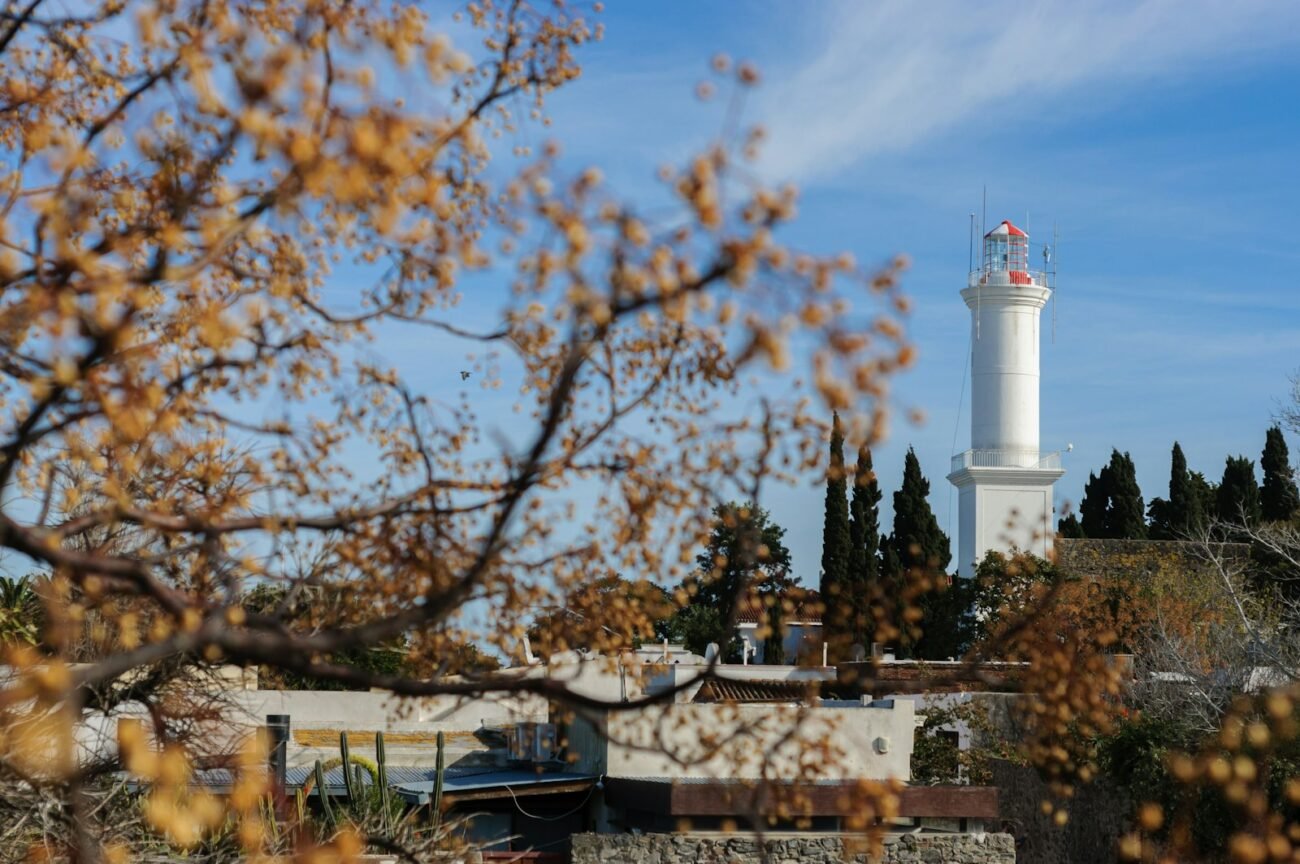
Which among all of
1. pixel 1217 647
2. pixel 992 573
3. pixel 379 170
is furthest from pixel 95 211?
pixel 992 573

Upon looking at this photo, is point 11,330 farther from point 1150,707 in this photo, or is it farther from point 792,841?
point 1150,707

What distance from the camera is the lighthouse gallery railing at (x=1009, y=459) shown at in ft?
151

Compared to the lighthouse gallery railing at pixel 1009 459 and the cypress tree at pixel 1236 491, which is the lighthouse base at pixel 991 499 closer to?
the lighthouse gallery railing at pixel 1009 459

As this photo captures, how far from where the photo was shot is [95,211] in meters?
6.00

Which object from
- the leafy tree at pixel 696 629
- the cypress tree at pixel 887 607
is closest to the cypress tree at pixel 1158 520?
the leafy tree at pixel 696 629

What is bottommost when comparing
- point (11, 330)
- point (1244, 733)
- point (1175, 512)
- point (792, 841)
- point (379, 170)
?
point (792, 841)

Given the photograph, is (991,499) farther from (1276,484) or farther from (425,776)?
(425,776)

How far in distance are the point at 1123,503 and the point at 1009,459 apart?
178 inches

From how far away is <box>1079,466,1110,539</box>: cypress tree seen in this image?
48.5 m

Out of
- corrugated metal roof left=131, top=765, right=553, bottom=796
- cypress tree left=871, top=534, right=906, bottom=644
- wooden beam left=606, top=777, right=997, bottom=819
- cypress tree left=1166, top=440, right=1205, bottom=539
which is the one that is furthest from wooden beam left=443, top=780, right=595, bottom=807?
cypress tree left=1166, top=440, right=1205, bottom=539

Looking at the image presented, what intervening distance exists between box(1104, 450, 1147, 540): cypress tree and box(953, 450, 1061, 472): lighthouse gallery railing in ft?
9.15

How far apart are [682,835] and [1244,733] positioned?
22.7ft

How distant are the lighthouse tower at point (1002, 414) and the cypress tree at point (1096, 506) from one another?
3222 mm

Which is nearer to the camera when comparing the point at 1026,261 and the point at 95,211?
the point at 95,211
